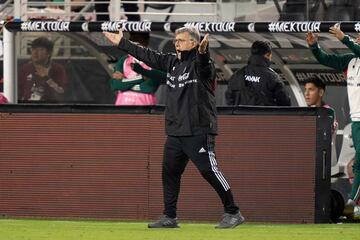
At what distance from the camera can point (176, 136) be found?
41.6 ft

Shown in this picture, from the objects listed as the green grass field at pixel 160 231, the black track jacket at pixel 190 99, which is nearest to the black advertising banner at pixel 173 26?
the black track jacket at pixel 190 99

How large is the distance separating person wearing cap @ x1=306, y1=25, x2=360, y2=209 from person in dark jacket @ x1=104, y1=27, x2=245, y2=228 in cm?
232

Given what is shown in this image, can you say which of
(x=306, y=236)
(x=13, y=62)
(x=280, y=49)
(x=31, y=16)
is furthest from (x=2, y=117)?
(x=306, y=236)

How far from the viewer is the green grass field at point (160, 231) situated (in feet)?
A: 38.6

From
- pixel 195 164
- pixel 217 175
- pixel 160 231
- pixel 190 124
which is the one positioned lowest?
pixel 160 231

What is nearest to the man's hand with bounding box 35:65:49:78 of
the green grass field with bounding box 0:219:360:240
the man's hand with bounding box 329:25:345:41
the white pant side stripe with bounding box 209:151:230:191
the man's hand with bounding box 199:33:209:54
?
the green grass field with bounding box 0:219:360:240

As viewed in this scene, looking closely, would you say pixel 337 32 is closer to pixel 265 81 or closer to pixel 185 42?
pixel 265 81

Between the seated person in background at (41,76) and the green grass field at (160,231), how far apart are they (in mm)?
3207

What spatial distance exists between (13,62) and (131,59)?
1512mm

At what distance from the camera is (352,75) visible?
580 inches

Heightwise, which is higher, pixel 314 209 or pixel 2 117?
pixel 2 117

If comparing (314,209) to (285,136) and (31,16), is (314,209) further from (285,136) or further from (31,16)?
(31,16)

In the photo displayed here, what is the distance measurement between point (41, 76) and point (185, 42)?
194 inches

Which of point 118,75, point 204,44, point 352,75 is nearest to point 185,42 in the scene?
point 204,44
